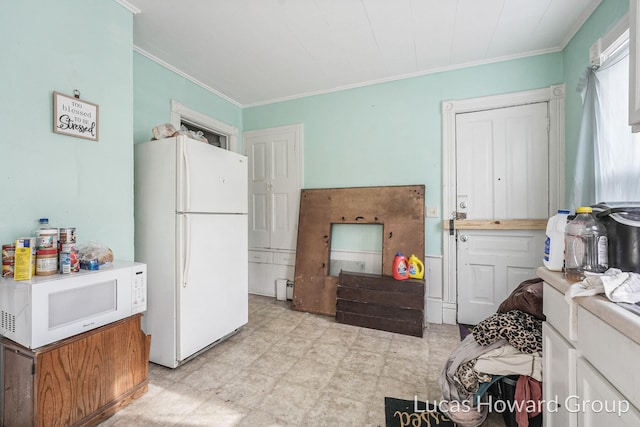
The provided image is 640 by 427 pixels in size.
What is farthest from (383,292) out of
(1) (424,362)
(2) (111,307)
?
(2) (111,307)

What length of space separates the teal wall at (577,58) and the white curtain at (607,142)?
0.24 meters

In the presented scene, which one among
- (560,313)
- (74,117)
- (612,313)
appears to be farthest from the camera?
(74,117)

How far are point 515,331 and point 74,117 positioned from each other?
2738 millimetres

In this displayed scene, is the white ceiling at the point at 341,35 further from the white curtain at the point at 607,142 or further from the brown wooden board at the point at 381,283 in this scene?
the brown wooden board at the point at 381,283

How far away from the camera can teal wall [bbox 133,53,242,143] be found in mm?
2396

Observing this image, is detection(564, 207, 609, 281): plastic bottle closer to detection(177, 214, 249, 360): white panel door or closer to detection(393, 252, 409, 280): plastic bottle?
detection(393, 252, 409, 280): plastic bottle

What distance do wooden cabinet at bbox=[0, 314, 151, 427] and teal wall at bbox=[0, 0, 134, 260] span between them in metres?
0.59

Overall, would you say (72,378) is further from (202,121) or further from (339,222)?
(202,121)

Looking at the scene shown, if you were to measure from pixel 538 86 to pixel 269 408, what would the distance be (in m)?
3.43

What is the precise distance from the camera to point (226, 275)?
2338mm

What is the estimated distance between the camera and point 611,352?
0.73 metres

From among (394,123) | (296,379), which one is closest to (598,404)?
(296,379)

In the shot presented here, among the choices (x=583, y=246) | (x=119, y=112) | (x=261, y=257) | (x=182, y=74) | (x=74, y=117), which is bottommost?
(x=261, y=257)

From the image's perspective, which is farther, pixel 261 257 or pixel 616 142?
pixel 261 257
